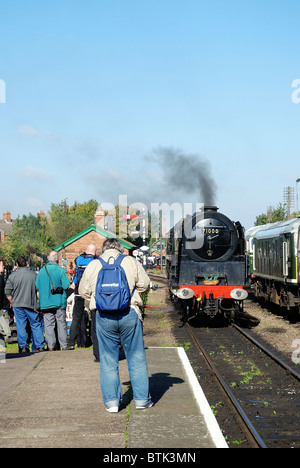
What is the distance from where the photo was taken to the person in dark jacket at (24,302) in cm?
1087

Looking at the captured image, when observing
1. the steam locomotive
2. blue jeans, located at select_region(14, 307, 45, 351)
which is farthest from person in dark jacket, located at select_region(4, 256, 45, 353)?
the steam locomotive

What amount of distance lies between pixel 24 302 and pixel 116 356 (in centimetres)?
477

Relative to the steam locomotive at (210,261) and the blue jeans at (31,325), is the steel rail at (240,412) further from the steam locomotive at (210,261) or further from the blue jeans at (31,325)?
the steam locomotive at (210,261)

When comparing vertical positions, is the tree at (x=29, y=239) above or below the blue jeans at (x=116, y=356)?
above

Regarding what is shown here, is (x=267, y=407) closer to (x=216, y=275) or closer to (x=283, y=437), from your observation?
(x=283, y=437)

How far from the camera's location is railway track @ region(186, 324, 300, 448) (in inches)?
270

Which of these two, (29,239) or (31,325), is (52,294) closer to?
(31,325)

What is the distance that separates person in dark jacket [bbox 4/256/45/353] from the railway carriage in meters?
9.18

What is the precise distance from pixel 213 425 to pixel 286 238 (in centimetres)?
1443

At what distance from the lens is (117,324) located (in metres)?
6.34

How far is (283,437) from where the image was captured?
6.67 m

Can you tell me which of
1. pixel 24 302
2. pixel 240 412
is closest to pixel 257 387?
pixel 240 412

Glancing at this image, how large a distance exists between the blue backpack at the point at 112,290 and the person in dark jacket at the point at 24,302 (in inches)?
194

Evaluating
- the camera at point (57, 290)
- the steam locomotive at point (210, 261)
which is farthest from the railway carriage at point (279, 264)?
the camera at point (57, 290)
